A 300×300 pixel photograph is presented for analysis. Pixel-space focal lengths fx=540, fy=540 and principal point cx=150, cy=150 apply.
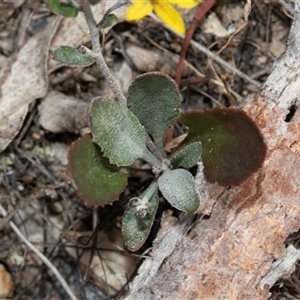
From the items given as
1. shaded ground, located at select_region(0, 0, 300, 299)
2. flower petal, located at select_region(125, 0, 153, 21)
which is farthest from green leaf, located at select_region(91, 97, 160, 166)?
flower petal, located at select_region(125, 0, 153, 21)

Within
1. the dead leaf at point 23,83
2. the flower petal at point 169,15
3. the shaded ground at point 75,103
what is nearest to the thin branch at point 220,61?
the shaded ground at point 75,103

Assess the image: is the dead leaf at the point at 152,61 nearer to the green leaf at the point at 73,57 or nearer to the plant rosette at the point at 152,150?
the plant rosette at the point at 152,150

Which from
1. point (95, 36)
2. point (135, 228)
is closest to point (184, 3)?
point (95, 36)

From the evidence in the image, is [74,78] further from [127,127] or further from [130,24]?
[127,127]

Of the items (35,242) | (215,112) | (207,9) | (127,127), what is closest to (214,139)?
(215,112)

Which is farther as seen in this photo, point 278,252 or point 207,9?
point 207,9

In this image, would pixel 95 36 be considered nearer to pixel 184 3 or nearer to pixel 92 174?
pixel 92 174
